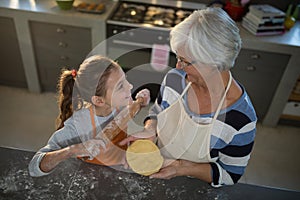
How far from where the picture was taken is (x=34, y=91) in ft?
8.92

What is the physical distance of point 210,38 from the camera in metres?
0.94

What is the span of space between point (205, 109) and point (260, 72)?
1.37 meters

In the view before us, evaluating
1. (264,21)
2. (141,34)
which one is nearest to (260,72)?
(264,21)

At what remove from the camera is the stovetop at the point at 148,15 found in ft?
7.57

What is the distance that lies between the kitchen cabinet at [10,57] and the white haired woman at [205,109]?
5.30 feet

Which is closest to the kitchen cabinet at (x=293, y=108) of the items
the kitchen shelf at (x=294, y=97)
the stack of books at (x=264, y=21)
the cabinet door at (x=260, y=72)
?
the kitchen shelf at (x=294, y=97)

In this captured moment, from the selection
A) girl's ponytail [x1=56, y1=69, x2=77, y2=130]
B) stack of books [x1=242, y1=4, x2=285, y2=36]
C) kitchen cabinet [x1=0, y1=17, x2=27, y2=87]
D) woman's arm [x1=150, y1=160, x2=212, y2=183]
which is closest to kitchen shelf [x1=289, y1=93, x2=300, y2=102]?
stack of books [x1=242, y1=4, x2=285, y2=36]

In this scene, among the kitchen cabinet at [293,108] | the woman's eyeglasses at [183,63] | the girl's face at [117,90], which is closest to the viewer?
the woman's eyeglasses at [183,63]

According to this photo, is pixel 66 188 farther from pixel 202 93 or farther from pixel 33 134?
pixel 33 134

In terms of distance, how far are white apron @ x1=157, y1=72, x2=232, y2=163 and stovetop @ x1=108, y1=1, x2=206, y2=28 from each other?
3.77 feet

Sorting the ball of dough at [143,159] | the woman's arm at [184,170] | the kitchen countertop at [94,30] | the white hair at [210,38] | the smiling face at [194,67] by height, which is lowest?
the kitchen countertop at [94,30]

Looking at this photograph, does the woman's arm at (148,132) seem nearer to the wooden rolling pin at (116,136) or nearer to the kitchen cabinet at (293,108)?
the wooden rolling pin at (116,136)

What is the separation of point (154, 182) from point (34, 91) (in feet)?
6.60

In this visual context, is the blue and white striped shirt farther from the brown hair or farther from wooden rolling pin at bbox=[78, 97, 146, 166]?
the brown hair
